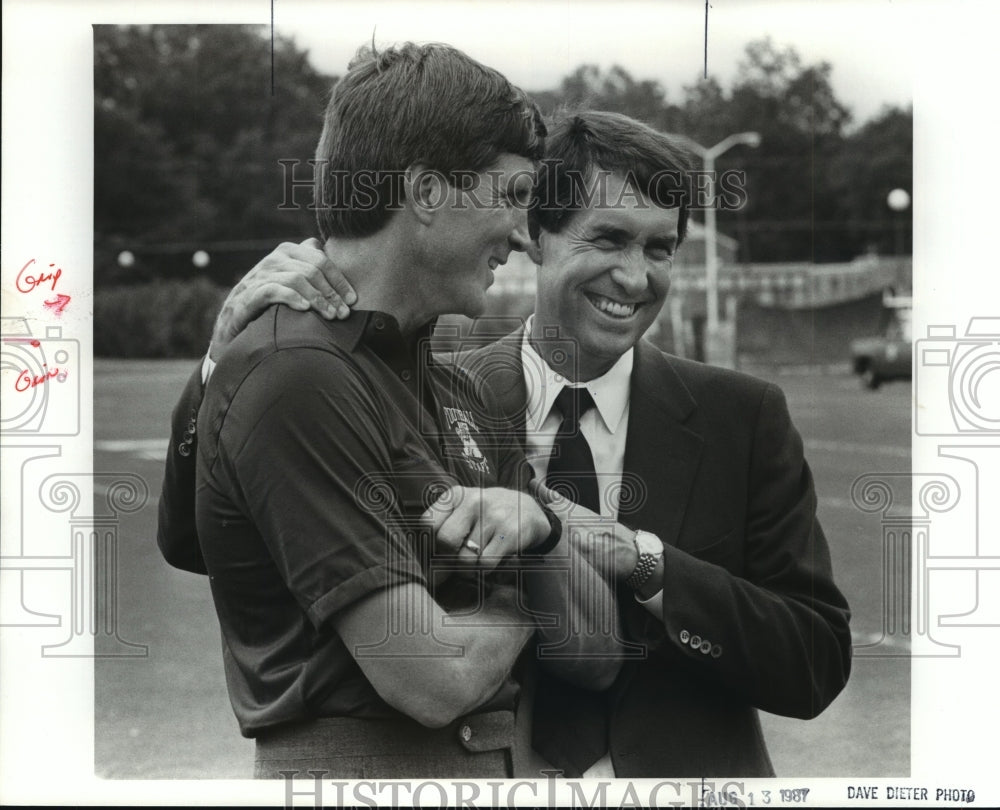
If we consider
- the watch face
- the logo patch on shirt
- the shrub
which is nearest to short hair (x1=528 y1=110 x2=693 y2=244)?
the logo patch on shirt

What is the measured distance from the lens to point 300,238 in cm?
370

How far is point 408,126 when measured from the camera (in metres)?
2.86

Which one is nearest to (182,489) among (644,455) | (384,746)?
(384,746)

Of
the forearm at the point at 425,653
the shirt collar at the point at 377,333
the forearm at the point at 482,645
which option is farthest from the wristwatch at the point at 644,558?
the shirt collar at the point at 377,333

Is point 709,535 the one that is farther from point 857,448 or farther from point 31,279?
point 31,279

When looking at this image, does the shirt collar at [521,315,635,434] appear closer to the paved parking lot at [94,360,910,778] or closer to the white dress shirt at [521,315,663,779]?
the white dress shirt at [521,315,663,779]

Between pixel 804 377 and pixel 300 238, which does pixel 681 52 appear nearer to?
pixel 804 377

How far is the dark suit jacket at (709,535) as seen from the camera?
3480 millimetres

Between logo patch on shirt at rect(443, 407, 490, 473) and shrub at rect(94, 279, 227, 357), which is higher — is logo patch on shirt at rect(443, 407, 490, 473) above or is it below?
below

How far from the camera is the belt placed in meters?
2.84

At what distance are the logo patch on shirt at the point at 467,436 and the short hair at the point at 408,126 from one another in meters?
0.53

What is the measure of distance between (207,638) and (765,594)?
5.58ft

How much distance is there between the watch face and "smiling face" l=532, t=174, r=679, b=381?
19.1 inches

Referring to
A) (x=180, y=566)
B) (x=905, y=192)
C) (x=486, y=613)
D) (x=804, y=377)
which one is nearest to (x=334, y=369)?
(x=486, y=613)
